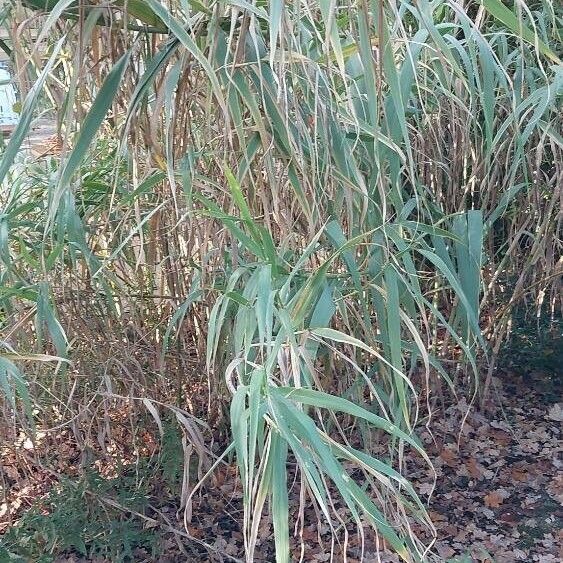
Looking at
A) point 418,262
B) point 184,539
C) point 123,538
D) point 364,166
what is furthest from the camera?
point 418,262

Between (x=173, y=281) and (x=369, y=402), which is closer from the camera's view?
(x=173, y=281)

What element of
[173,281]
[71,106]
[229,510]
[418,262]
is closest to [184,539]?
[229,510]

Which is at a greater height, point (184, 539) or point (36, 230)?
point (36, 230)

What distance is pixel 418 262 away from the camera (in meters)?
1.66

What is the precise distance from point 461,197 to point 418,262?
187 mm

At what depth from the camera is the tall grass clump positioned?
80 cm

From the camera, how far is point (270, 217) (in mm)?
1224

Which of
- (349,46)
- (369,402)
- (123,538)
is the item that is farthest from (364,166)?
(123,538)

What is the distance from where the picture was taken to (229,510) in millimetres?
1547

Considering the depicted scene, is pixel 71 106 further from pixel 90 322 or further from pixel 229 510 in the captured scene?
pixel 229 510

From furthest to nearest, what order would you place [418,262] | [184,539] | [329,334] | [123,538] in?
[418,262] < [184,539] < [123,538] < [329,334]

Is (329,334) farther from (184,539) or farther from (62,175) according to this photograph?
(184,539)

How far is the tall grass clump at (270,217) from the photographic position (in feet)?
2.63

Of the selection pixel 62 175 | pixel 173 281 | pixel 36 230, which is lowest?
pixel 173 281
